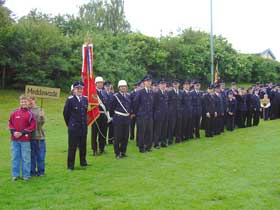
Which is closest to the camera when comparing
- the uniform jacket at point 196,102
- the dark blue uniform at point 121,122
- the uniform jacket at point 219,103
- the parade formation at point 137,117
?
the parade formation at point 137,117

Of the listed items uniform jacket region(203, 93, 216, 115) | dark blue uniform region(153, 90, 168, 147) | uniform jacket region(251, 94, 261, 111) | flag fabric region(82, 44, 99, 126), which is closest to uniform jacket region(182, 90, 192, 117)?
uniform jacket region(203, 93, 216, 115)

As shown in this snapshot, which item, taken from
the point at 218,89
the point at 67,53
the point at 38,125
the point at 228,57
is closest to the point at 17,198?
the point at 38,125

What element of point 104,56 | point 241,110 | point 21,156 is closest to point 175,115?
point 241,110

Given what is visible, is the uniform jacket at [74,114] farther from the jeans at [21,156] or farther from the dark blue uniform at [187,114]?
the dark blue uniform at [187,114]

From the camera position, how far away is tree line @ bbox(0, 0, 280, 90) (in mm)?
30500

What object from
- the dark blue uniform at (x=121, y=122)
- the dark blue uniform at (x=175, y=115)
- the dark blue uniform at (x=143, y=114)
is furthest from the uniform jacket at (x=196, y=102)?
the dark blue uniform at (x=121, y=122)

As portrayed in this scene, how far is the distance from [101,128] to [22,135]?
3.98 m

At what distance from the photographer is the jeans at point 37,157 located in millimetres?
9109

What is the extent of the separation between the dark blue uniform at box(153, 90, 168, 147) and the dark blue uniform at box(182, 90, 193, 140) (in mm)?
1269

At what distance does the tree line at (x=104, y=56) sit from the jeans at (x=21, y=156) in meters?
19.6

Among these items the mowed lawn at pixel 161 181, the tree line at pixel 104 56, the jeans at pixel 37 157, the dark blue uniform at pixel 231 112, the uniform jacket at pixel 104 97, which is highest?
the tree line at pixel 104 56

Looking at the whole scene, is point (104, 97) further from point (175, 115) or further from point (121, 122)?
point (175, 115)

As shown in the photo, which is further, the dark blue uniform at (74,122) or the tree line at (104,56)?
the tree line at (104,56)

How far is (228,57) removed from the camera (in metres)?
45.3
